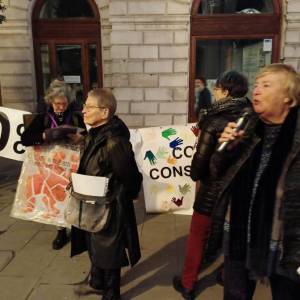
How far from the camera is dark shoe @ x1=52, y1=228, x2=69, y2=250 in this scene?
3.83 m

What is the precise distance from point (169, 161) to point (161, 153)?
14 centimetres

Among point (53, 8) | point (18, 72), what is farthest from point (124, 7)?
point (18, 72)

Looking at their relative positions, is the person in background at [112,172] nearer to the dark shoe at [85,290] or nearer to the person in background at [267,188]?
the dark shoe at [85,290]

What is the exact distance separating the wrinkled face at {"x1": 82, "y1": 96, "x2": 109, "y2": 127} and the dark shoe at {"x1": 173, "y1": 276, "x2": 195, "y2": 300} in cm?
151

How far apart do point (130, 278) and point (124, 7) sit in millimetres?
6833

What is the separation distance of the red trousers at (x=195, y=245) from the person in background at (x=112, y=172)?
1.45ft

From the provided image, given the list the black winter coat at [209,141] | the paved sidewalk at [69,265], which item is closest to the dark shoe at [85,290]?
Answer: the paved sidewalk at [69,265]

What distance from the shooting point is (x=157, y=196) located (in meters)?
4.62

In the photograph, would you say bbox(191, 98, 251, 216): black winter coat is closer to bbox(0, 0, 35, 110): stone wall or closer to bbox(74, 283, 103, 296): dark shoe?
bbox(74, 283, 103, 296): dark shoe

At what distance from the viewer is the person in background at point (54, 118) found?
3.69 meters

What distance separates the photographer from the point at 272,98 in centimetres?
189

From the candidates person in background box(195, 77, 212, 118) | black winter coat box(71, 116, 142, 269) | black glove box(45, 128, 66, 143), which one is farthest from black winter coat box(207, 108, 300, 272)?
person in background box(195, 77, 212, 118)

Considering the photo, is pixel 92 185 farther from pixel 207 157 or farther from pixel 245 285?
pixel 245 285

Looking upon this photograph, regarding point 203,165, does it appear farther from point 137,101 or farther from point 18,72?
point 18,72
